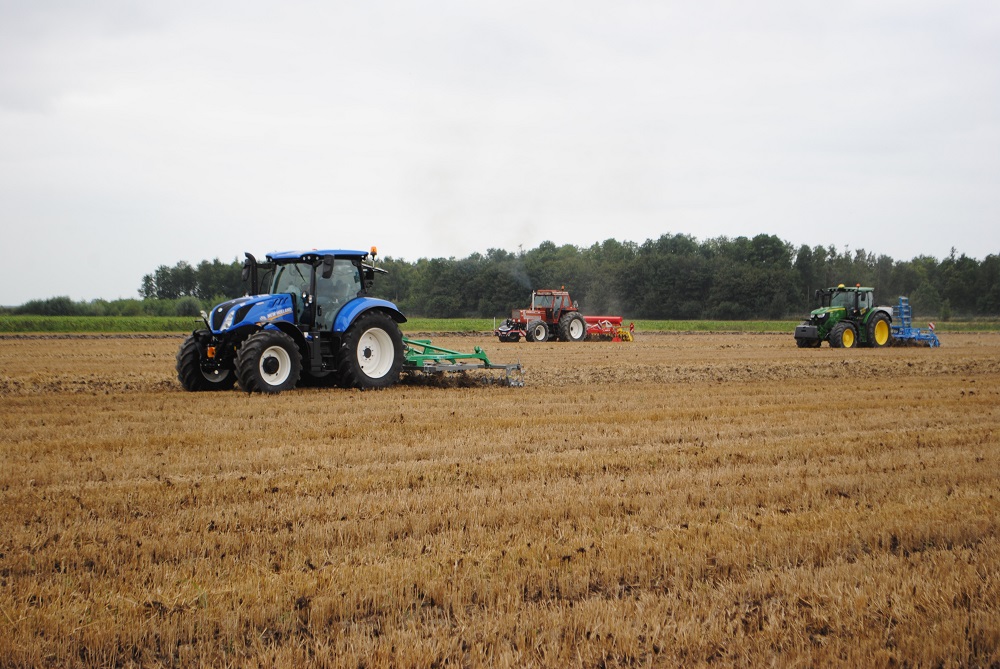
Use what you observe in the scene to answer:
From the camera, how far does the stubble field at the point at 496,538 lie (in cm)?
349

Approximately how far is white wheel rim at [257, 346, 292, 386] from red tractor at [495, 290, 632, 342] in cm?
1909

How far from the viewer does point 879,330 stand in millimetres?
27203

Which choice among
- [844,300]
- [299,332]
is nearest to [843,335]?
[844,300]

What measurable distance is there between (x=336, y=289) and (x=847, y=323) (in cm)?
1889

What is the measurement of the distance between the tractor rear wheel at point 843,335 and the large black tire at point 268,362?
752 inches

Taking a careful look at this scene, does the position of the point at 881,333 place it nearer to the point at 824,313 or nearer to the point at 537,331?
the point at 824,313

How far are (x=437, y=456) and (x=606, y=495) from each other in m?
2.02

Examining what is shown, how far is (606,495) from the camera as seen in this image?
19.6 feet

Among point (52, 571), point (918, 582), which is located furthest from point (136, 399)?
point (918, 582)

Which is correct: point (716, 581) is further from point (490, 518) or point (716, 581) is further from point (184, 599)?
point (184, 599)

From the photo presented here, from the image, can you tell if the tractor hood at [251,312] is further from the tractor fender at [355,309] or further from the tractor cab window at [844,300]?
the tractor cab window at [844,300]

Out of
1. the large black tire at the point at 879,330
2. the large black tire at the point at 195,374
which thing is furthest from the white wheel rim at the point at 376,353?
the large black tire at the point at 879,330

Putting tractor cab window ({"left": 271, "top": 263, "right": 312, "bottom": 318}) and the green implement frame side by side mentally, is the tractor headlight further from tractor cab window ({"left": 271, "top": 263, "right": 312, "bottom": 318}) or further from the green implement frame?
the green implement frame

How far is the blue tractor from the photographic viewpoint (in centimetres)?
1235
